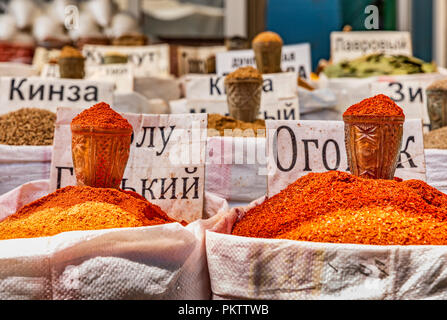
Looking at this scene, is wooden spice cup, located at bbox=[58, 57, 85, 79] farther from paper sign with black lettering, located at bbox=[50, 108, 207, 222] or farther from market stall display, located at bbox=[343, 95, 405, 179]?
market stall display, located at bbox=[343, 95, 405, 179]

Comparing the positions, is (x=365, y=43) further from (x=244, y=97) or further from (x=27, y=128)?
(x=27, y=128)

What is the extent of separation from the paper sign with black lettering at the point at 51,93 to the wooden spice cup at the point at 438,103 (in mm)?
1101

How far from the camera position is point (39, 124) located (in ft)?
5.75

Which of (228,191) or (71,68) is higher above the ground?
(71,68)

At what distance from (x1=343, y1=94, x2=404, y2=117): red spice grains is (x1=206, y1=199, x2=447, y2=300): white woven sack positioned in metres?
0.32

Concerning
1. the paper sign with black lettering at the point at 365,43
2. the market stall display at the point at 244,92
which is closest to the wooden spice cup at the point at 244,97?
the market stall display at the point at 244,92

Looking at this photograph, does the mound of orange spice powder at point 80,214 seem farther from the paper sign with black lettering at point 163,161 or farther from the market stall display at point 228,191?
the paper sign with black lettering at point 163,161

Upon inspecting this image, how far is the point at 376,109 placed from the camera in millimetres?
1129

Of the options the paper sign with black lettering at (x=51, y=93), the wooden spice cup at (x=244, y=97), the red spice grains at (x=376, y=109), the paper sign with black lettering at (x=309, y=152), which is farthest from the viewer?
the paper sign with black lettering at (x=51, y=93)

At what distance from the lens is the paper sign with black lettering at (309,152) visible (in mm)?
1332

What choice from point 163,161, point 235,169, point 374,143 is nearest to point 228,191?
A: point 235,169

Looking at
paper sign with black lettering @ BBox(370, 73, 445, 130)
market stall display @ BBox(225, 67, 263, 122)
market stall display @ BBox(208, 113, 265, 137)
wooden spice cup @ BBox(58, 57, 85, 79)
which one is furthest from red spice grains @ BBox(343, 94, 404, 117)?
wooden spice cup @ BBox(58, 57, 85, 79)

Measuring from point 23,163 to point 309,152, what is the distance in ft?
2.59

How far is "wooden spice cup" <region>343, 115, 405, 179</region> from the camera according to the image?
113cm
